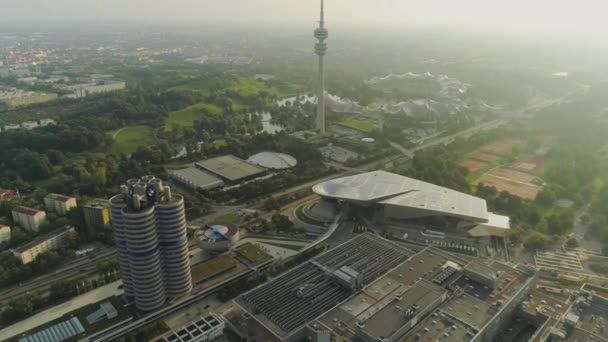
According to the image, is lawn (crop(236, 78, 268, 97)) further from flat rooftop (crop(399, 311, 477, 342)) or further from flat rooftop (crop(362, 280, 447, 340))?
flat rooftop (crop(399, 311, 477, 342))

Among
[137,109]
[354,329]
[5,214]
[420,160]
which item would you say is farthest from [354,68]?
[354,329]

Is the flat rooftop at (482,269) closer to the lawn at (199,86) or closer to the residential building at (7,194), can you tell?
the residential building at (7,194)

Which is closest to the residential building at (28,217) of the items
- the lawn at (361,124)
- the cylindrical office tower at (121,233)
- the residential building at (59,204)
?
the residential building at (59,204)

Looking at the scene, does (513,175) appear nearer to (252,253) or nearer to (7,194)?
(252,253)

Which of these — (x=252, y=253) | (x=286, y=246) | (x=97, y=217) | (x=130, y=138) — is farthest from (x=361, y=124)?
(x=97, y=217)

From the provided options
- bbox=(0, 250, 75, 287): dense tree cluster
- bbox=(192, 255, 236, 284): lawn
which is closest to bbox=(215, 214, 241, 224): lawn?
bbox=(192, 255, 236, 284): lawn
